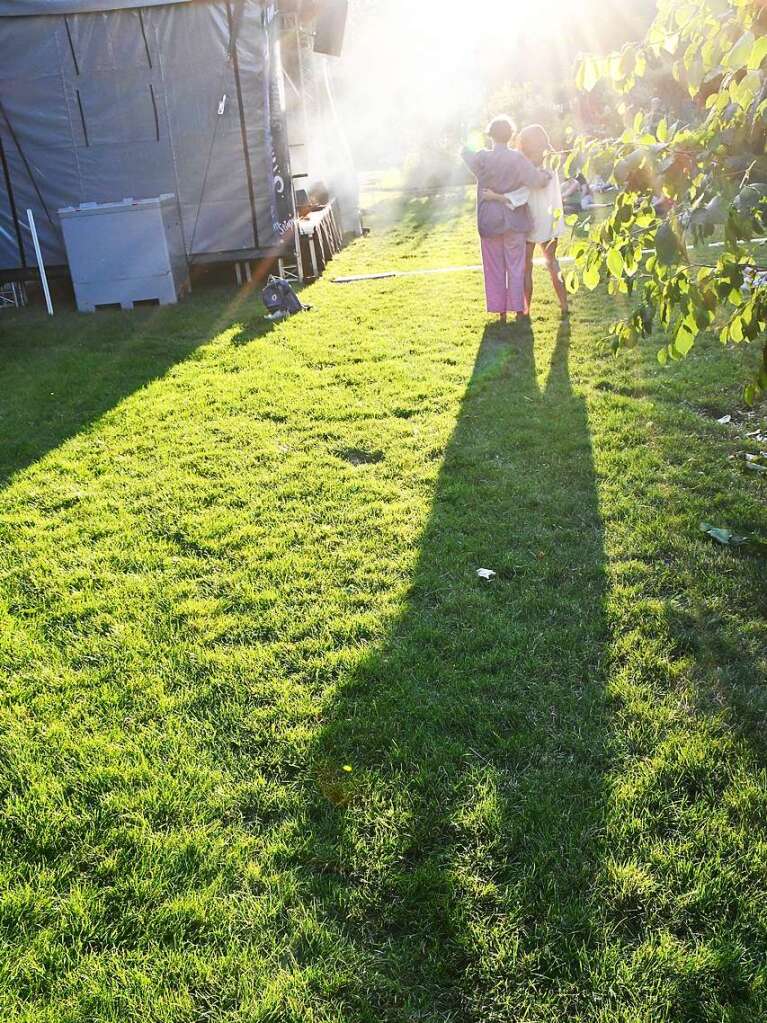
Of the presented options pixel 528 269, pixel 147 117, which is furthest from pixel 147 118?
pixel 528 269

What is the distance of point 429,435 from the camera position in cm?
534

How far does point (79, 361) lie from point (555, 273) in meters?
4.79

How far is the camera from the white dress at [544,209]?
722 cm

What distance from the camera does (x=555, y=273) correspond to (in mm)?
7953

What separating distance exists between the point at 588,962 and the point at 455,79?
43866 millimetres

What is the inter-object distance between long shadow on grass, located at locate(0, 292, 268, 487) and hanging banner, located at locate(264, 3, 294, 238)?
147 cm

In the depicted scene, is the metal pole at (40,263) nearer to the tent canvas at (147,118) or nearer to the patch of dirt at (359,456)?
the tent canvas at (147,118)

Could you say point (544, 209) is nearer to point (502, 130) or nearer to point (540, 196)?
point (540, 196)

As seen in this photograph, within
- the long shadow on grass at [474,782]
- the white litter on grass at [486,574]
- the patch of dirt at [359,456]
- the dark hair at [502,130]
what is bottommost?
the long shadow on grass at [474,782]

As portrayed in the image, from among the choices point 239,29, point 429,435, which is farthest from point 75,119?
point 429,435

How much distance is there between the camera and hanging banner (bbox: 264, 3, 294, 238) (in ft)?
34.7

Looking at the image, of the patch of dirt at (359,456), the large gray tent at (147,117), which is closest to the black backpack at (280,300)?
the large gray tent at (147,117)

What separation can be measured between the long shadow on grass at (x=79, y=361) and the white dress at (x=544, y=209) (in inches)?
120

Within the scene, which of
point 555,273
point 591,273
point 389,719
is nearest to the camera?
point 591,273
